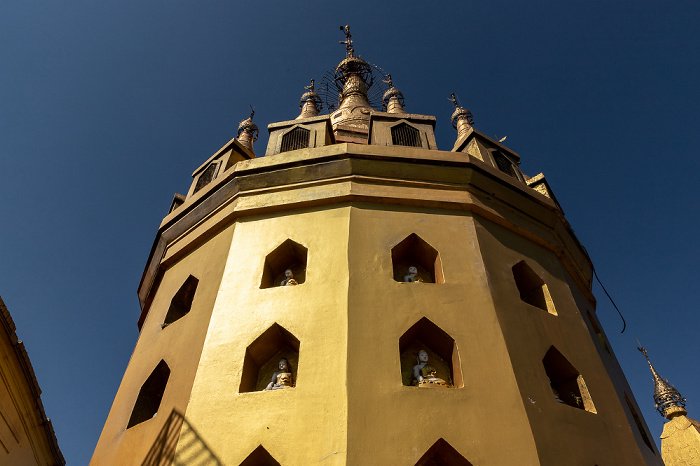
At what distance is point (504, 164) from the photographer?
1102 centimetres

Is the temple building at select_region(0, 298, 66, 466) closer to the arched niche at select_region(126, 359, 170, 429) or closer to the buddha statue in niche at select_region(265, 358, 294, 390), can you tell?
the arched niche at select_region(126, 359, 170, 429)

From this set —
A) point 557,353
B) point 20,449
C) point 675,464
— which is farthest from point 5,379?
point 675,464

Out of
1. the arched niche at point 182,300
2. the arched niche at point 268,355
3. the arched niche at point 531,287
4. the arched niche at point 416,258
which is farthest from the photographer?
the arched niche at point 182,300

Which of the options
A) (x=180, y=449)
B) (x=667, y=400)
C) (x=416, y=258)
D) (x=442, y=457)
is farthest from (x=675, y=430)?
(x=180, y=449)

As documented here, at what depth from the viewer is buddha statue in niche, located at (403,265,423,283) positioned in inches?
310

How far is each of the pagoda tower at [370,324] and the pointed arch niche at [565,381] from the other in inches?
1.0

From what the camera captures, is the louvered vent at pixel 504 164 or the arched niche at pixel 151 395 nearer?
the arched niche at pixel 151 395

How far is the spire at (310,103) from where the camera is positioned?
19.7m

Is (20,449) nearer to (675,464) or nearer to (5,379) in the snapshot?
(5,379)

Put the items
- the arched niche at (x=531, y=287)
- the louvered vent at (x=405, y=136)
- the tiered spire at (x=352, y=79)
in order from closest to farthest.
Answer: the arched niche at (x=531, y=287)
the louvered vent at (x=405, y=136)
the tiered spire at (x=352, y=79)

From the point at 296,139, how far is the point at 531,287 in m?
4.90

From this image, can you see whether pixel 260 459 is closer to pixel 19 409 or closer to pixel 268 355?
pixel 268 355

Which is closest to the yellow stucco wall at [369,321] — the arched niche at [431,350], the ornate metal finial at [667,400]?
the arched niche at [431,350]

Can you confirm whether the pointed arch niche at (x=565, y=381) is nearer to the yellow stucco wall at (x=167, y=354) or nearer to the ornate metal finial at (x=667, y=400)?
the yellow stucco wall at (x=167, y=354)
